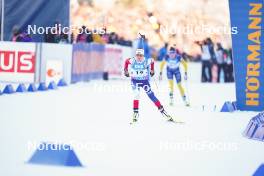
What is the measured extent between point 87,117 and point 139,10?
1489 inches

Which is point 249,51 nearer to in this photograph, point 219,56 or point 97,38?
point 97,38

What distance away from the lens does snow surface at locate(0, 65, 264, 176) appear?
815 cm

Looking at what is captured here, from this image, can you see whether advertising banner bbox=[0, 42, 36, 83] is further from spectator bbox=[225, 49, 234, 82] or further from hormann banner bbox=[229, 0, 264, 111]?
spectator bbox=[225, 49, 234, 82]

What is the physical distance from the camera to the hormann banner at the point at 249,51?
16125 mm

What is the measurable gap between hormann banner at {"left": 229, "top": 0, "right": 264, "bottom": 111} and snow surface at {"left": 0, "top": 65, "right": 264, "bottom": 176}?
674 millimetres

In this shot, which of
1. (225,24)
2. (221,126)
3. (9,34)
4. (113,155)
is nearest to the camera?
(113,155)

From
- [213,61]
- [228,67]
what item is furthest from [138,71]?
[228,67]

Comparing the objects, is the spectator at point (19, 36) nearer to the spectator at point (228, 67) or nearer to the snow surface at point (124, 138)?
the snow surface at point (124, 138)

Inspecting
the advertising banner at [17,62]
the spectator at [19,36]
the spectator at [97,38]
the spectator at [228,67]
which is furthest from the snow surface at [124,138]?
the spectator at [228,67]

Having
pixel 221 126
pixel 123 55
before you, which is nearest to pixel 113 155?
pixel 221 126

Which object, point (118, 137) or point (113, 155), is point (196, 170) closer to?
point (113, 155)

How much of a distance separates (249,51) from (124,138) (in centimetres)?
667

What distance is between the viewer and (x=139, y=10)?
51.0 metres

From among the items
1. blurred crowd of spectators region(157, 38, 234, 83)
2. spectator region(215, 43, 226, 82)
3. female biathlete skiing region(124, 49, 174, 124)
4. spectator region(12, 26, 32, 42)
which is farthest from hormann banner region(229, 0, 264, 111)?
spectator region(215, 43, 226, 82)
